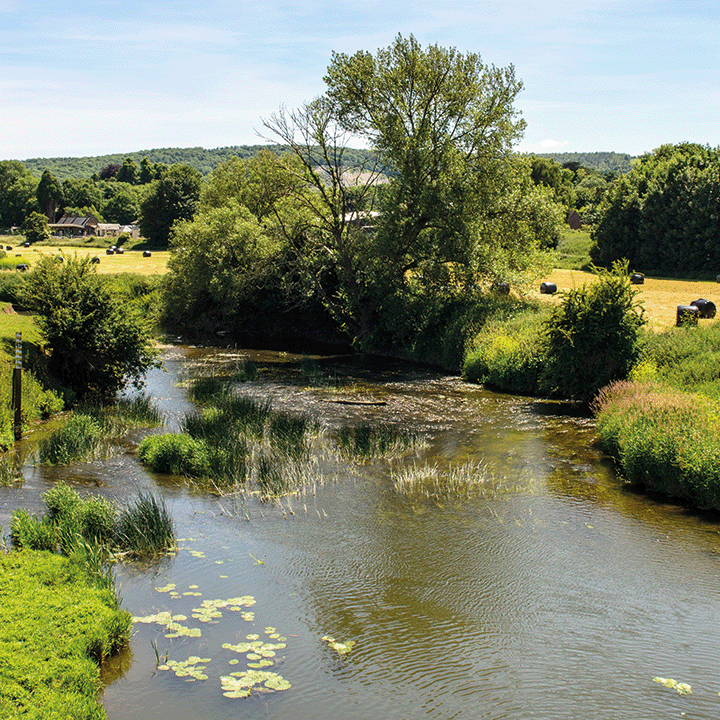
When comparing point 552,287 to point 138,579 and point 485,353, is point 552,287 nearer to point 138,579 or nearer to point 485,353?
point 485,353

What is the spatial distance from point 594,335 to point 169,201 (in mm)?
83545

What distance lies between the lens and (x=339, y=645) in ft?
28.5

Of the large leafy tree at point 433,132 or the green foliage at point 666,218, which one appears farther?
the green foliage at point 666,218

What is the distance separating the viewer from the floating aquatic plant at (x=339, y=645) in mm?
8555

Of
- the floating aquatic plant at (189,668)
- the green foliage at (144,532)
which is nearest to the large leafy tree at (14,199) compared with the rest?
the green foliage at (144,532)

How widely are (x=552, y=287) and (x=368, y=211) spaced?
14.2m

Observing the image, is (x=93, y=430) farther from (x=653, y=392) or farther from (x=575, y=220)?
(x=575, y=220)

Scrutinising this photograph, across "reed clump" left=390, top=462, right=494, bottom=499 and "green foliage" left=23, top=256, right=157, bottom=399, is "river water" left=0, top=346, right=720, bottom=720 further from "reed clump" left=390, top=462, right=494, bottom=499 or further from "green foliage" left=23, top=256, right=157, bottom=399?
"green foliage" left=23, top=256, right=157, bottom=399

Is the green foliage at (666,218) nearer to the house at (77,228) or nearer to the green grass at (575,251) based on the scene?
the green grass at (575,251)

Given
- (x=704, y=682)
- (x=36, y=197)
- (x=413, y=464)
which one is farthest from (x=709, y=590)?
(x=36, y=197)

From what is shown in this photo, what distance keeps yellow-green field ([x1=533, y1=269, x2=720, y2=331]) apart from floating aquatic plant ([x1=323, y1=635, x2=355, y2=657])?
24.0 metres

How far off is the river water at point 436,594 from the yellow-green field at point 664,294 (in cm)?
1808

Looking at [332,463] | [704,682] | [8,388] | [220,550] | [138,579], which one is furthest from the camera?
[8,388]

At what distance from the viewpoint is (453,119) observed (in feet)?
104
